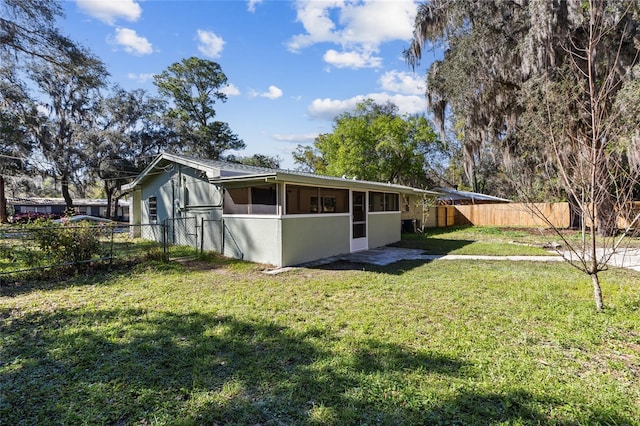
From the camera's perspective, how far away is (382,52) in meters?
14.4

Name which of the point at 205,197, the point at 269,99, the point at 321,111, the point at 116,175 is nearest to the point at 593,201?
the point at 205,197

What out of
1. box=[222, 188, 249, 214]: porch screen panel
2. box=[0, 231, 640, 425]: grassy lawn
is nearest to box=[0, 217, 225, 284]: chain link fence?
box=[0, 231, 640, 425]: grassy lawn

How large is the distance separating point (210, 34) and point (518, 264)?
10.6m

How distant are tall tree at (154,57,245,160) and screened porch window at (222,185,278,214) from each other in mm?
18677

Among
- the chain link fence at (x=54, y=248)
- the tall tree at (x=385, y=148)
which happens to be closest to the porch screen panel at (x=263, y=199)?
the chain link fence at (x=54, y=248)

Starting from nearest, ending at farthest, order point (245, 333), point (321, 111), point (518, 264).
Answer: point (245, 333) → point (518, 264) → point (321, 111)

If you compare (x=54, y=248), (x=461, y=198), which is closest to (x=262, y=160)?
(x=461, y=198)

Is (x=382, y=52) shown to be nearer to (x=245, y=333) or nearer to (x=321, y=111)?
(x=245, y=333)

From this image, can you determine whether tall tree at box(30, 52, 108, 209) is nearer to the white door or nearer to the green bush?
the green bush

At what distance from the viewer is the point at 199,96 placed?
27.8 m

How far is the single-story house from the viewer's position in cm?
786

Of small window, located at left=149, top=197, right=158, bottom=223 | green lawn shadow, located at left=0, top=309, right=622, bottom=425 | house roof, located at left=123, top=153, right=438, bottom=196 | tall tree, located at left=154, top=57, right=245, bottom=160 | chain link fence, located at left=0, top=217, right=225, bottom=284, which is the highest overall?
tall tree, located at left=154, top=57, right=245, bottom=160

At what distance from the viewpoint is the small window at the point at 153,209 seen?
12453 millimetres

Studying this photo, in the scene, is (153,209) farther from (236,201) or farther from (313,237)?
(313,237)
